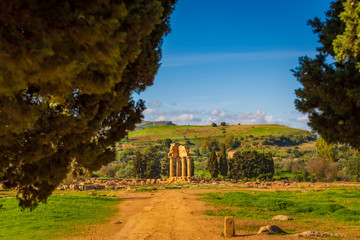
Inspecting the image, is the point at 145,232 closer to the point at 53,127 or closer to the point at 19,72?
the point at 53,127

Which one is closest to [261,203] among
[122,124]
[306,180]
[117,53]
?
[122,124]

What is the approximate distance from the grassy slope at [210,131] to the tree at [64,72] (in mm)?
150735

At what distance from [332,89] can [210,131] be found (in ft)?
548

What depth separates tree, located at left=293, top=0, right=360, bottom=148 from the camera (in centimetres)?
914

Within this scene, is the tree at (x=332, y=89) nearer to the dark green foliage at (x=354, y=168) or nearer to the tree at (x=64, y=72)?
the tree at (x=64, y=72)

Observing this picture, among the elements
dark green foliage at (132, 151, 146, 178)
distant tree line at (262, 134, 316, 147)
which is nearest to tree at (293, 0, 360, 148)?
dark green foliage at (132, 151, 146, 178)

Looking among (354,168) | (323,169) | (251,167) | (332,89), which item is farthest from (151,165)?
(332,89)

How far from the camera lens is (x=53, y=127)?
324 inches

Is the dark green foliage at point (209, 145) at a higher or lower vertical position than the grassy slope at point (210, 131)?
lower

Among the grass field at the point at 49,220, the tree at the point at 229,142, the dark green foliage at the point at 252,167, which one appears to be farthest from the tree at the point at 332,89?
the tree at the point at 229,142

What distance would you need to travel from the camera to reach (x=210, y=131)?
6929 inches

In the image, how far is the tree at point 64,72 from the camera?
16.9 feet

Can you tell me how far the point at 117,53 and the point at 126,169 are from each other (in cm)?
8084

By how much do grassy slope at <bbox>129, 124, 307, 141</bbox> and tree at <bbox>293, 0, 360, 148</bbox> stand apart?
14760 centimetres
